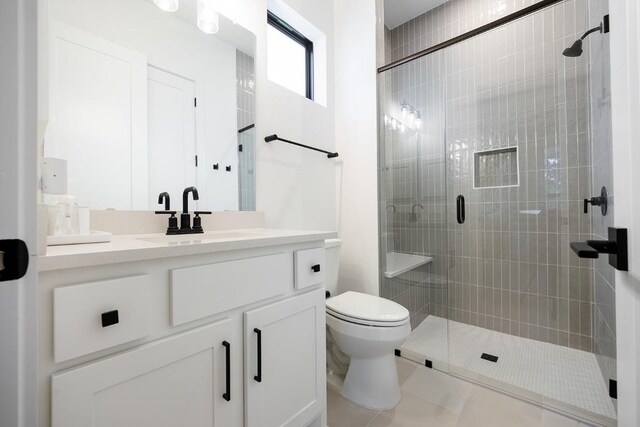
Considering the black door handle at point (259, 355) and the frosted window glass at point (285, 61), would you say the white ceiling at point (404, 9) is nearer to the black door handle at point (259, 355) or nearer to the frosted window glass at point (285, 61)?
the frosted window glass at point (285, 61)

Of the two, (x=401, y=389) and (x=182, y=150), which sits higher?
(x=182, y=150)

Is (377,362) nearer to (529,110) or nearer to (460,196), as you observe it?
(460,196)

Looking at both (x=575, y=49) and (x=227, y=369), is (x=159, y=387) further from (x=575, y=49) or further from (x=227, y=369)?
(x=575, y=49)

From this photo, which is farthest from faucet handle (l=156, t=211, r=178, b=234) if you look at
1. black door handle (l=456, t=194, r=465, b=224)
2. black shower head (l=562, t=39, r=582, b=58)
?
black shower head (l=562, t=39, r=582, b=58)

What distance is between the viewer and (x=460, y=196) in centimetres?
210

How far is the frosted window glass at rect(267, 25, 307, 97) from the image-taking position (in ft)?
5.88

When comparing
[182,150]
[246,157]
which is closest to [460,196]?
[246,157]

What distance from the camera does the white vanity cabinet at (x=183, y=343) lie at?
1.79ft

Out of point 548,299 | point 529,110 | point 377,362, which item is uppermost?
point 529,110

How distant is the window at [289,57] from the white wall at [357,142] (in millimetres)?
235

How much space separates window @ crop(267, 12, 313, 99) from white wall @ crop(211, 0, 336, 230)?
0.43ft

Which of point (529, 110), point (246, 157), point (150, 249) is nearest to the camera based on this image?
point (150, 249)

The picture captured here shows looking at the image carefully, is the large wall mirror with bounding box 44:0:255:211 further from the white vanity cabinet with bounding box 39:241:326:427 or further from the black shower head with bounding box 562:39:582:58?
the black shower head with bounding box 562:39:582:58

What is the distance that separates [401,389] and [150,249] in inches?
58.9
